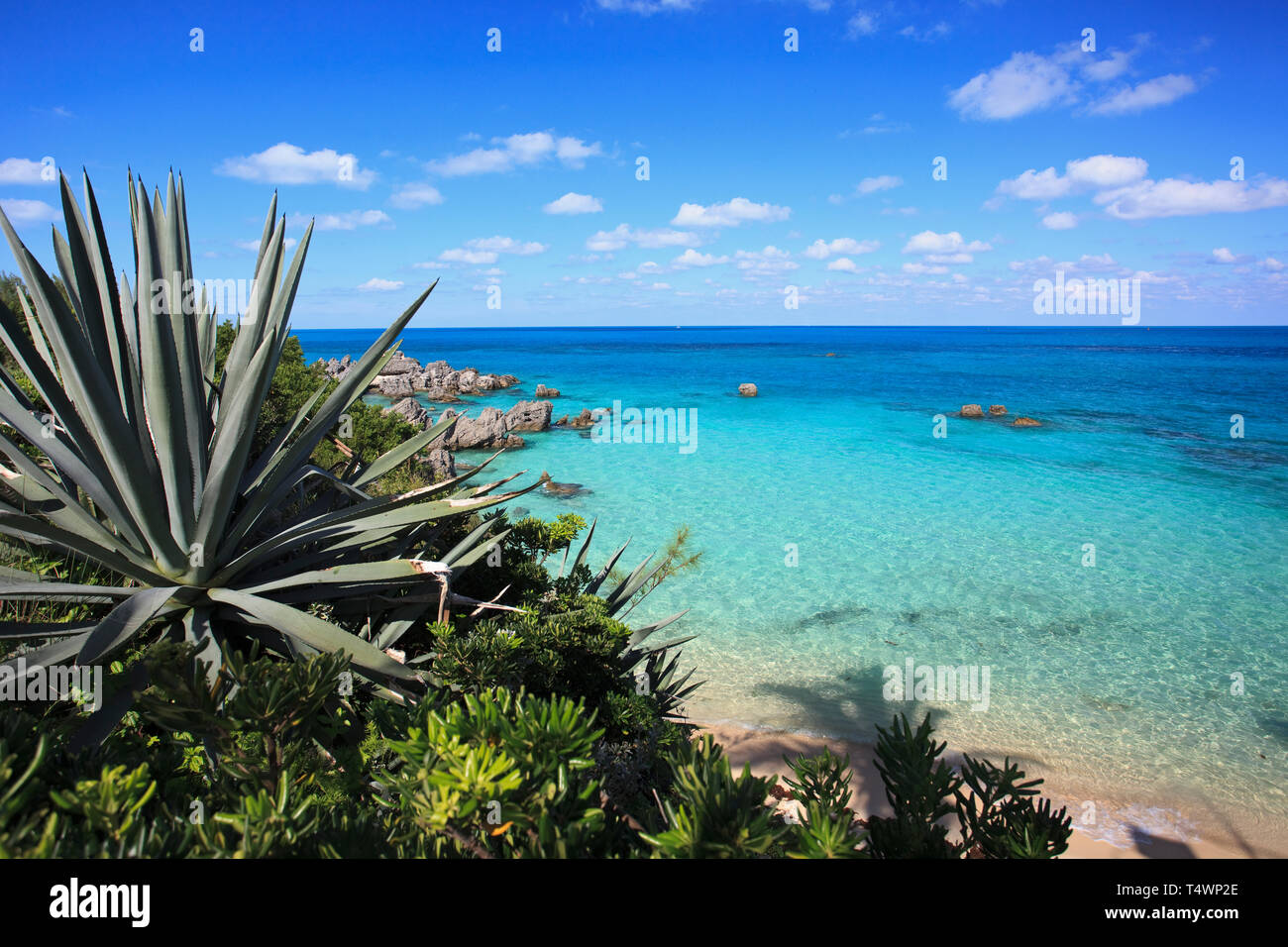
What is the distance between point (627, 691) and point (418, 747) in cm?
236

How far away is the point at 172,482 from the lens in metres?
3.16

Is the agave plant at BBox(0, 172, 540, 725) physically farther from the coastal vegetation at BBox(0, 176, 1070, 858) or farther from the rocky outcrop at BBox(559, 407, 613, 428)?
the rocky outcrop at BBox(559, 407, 613, 428)

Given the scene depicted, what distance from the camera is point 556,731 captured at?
1.48 meters

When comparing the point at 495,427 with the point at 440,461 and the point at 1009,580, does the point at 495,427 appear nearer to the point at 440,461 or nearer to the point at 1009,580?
the point at 440,461

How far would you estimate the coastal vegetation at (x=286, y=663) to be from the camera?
1.38 m

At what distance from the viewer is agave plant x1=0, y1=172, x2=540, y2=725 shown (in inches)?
115

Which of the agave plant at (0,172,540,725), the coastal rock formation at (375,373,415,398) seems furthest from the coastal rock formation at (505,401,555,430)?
the agave plant at (0,172,540,725)

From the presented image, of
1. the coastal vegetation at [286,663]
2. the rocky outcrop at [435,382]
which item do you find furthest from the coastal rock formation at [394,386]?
the coastal vegetation at [286,663]

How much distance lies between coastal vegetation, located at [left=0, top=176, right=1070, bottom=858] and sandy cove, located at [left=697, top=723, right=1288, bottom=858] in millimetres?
2533

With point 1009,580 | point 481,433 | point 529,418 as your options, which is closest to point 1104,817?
point 1009,580

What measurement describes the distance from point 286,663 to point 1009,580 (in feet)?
41.3

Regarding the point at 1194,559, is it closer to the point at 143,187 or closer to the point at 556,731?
the point at 556,731

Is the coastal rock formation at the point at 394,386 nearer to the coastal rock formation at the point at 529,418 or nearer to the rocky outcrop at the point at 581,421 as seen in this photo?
the coastal rock formation at the point at 529,418

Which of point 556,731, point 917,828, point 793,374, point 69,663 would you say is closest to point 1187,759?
point 917,828
